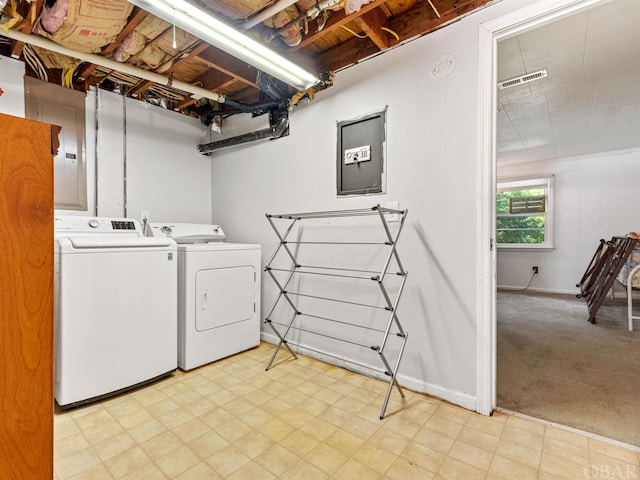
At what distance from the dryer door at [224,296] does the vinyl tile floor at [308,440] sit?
1.73 feet

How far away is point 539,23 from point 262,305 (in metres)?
2.82

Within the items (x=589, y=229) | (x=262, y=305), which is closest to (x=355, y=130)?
(x=262, y=305)

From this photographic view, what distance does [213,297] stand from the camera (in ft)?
7.88

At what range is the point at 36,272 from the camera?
906 millimetres

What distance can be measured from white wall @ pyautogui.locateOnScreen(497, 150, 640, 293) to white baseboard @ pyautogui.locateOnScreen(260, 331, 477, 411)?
4776 millimetres

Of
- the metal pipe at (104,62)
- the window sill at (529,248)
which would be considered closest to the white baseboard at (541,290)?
the window sill at (529,248)

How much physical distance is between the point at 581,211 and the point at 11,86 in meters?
7.24

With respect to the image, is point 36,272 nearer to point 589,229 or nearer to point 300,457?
point 300,457

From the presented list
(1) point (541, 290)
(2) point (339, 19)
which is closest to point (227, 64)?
(2) point (339, 19)

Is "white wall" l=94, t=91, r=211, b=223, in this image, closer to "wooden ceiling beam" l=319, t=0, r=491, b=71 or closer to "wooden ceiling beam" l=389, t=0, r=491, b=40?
"wooden ceiling beam" l=319, t=0, r=491, b=71

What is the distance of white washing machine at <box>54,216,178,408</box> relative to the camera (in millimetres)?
1730

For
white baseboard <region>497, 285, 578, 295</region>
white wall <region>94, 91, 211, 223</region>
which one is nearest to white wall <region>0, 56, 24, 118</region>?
white wall <region>94, 91, 211, 223</region>

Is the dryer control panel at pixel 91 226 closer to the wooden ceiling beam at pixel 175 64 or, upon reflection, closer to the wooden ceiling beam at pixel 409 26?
the wooden ceiling beam at pixel 175 64

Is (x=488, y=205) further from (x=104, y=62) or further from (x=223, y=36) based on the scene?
(x=104, y=62)
